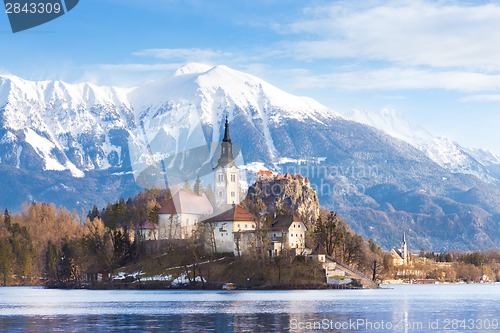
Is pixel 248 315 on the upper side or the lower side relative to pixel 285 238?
lower

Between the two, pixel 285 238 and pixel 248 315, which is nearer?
pixel 248 315

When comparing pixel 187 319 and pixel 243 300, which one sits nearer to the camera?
pixel 187 319

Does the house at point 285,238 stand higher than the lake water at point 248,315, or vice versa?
the house at point 285,238

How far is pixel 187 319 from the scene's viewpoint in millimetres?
101938

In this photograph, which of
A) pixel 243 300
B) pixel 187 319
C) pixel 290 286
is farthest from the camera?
pixel 290 286

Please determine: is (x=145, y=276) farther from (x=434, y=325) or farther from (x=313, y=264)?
(x=434, y=325)

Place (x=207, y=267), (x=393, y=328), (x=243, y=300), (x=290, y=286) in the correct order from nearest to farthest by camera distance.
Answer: (x=393, y=328) → (x=243, y=300) → (x=290, y=286) → (x=207, y=267)

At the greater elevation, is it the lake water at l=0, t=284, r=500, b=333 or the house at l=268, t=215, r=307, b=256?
the house at l=268, t=215, r=307, b=256

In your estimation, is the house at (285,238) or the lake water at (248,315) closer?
the lake water at (248,315)

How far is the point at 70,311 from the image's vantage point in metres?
117

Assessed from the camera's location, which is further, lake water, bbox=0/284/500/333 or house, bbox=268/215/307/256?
house, bbox=268/215/307/256

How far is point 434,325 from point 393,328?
5.74 m

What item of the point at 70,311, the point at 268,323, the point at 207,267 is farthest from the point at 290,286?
the point at 268,323

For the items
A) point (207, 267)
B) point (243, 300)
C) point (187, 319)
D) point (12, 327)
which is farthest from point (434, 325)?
point (207, 267)
